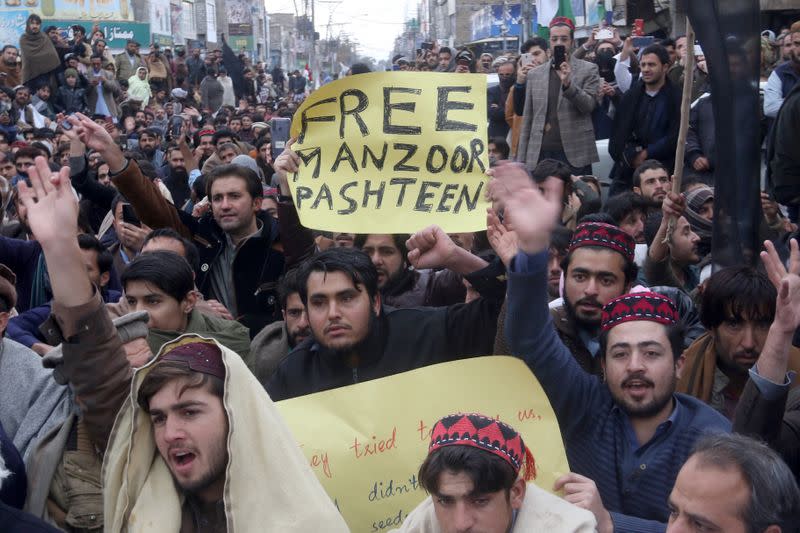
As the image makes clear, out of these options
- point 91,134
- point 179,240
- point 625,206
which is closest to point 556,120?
point 625,206

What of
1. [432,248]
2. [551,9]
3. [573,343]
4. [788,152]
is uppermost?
[551,9]

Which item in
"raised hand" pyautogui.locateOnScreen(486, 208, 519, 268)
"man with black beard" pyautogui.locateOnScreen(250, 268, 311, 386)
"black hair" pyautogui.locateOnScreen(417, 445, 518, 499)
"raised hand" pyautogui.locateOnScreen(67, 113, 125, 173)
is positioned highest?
"raised hand" pyautogui.locateOnScreen(67, 113, 125, 173)

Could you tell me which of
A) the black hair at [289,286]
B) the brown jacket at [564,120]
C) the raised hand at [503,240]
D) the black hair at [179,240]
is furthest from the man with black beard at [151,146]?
the raised hand at [503,240]

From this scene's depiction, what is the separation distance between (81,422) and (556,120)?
597cm

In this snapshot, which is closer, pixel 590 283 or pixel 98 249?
pixel 590 283

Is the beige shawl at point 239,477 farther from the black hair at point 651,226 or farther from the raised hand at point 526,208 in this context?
the black hair at point 651,226

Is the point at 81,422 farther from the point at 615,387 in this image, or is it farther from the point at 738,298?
the point at 738,298

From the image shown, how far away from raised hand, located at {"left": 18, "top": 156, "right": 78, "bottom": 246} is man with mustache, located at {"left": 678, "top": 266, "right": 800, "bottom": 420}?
206cm

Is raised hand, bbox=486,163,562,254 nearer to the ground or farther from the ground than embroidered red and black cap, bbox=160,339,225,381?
farther from the ground

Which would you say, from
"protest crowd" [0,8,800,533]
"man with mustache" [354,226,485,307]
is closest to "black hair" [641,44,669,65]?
"protest crowd" [0,8,800,533]

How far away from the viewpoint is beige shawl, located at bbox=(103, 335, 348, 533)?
2766mm

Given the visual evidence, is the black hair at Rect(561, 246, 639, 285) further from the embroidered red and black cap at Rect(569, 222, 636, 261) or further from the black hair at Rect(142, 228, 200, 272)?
the black hair at Rect(142, 228, 200, 272)

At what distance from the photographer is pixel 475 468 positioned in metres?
2.77

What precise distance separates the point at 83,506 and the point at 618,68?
829cm
